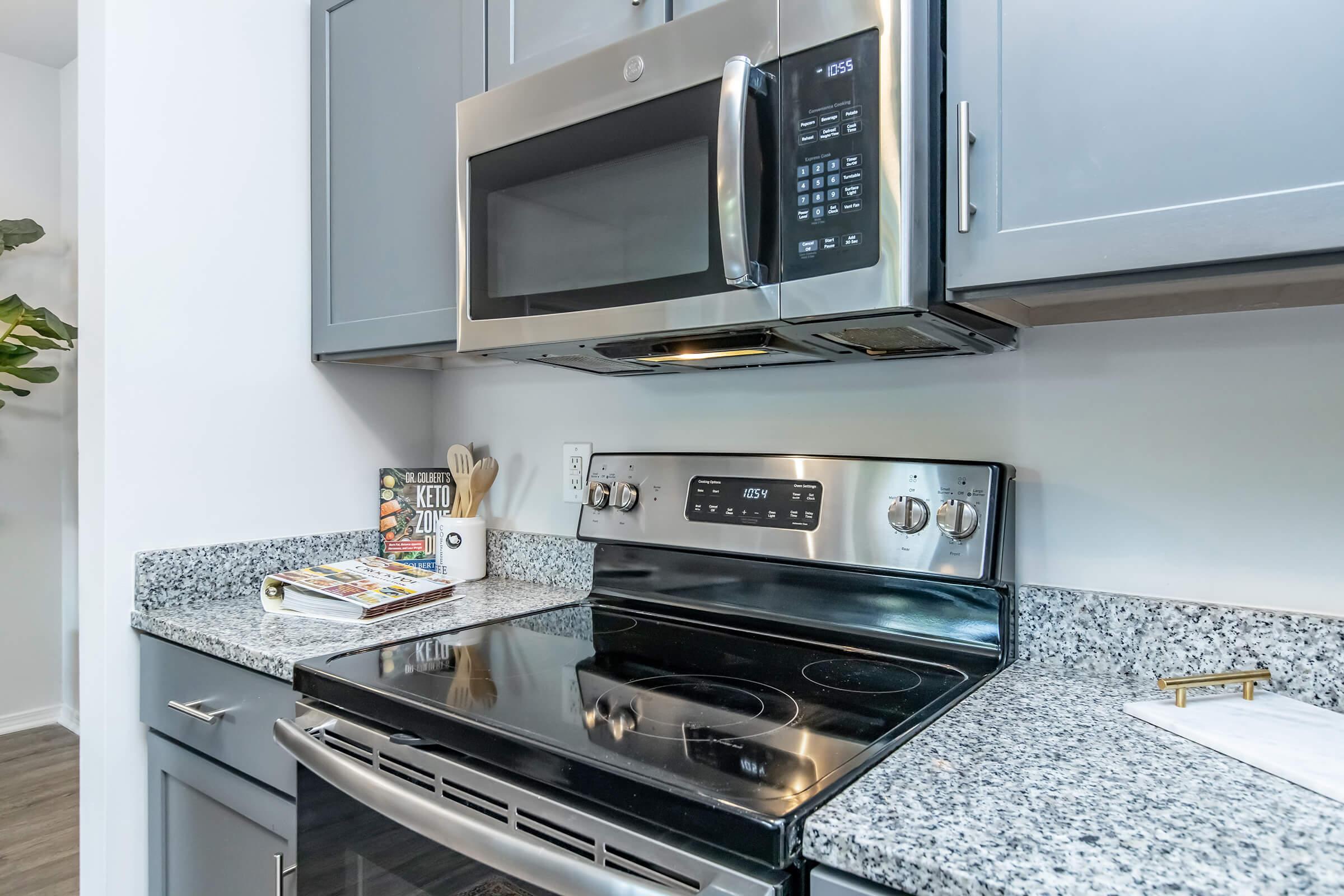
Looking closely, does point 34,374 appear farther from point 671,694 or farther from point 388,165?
point 671,694

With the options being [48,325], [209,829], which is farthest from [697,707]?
[48,325]

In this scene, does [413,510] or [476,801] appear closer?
[476,801]

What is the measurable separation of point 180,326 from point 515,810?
3.76ft

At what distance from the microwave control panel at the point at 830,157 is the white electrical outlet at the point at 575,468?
30.2 inches

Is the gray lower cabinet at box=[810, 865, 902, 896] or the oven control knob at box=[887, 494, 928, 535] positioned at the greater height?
the oven control knob at box=[887, 494, 928, 535]

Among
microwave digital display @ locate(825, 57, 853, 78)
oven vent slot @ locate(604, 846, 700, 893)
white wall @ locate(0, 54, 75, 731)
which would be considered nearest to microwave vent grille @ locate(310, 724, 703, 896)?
oven vent slot @ locate(604, 846, 700, 893)

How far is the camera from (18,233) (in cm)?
273

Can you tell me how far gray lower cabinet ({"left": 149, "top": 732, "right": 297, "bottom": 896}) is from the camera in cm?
112

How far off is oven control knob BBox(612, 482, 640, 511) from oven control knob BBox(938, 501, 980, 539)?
0.54 meters

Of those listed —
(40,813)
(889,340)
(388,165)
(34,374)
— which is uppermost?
(388,165)

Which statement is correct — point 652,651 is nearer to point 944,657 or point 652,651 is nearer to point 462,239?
point 944,657

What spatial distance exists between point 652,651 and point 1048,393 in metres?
0.66

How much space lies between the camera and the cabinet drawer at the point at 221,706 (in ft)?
3.64

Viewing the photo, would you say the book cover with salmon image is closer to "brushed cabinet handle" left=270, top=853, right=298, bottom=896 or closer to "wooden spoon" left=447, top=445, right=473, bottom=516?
"wooden spoon" left=447, top=445, right=473, bottom=516
